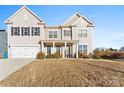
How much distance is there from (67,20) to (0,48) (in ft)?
27.6

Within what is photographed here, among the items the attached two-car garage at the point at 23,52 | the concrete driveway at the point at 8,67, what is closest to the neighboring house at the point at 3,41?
the attached two-car garage at the point at 23,52

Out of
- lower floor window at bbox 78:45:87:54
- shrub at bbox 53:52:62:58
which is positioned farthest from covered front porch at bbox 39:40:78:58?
shrub at bbox 53:52:62:58

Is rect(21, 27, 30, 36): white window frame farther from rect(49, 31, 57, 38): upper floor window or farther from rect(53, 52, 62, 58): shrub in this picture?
rect(53, 52, 62, 58): shrub

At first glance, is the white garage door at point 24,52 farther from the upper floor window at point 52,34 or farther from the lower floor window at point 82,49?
the lower floor window at point 82,49

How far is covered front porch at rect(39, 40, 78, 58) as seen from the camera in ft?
91.8

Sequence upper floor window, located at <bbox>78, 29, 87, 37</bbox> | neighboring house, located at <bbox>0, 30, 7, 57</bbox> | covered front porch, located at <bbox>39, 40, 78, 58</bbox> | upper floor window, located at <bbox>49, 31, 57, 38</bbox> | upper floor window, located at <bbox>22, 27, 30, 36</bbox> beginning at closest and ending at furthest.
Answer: upper floor window, located at <bbox>22, 27, 30, 36</bbox> → covered front porch, located at <bbox>39, 40, 78, 58</bbox> → upper floor window, located at <bbox>78, 29, 87, 37</bbox> → upper floor window, located at <bbox>49, 31, 57, 38</bbox> → neighboring house, located at <bbox>0, 30, 7, 57</bbox>

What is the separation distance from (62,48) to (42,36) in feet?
8.79

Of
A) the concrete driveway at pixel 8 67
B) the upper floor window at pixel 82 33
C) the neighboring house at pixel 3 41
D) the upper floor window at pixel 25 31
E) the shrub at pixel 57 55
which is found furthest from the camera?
the neighboring house at pixel 3 41

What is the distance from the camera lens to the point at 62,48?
28.9 m

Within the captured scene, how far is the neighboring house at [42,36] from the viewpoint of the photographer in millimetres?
27750

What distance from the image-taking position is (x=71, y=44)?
29016 mm
